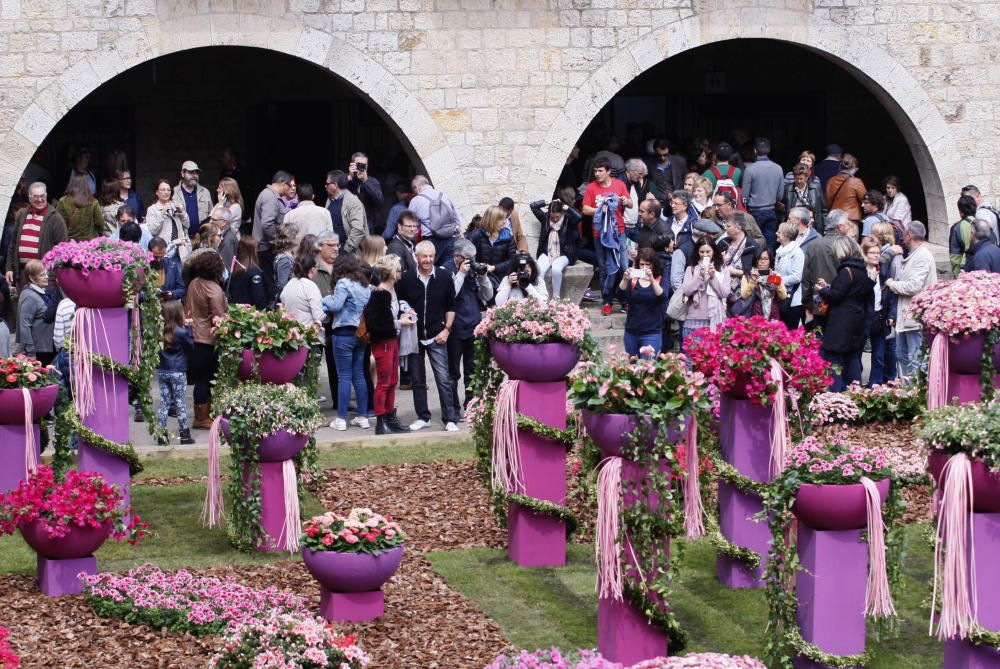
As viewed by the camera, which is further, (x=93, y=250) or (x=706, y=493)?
(x=93, y=250)

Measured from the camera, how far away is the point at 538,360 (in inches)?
405

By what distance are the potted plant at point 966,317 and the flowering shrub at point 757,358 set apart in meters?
1.75

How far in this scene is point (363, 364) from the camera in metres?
14.3

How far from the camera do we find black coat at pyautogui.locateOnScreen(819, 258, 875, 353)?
13961 millimetres

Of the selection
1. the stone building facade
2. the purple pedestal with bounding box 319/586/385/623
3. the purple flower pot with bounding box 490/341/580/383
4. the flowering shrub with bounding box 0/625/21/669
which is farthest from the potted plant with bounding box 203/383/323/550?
the stone building facade

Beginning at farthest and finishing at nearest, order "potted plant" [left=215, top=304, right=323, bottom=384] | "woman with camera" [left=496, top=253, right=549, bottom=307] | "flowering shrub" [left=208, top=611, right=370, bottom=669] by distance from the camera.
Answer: "woman with camera" [left=496, top=253, right=549, bottom=307]
"potted plant" [left=215, top=304, right=323, bottom=384]
"flowering shrub" [left=208, top=611, right=370, bottom=669]

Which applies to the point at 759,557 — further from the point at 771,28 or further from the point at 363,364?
the point at 771,28

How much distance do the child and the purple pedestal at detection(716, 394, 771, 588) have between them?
501 centimetres

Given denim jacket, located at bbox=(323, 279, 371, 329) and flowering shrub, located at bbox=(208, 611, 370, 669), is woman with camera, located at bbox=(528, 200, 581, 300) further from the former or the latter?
flowering shrub, located at bbox=(208, 611, 370, 669)

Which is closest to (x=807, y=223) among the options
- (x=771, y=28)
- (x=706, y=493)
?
(x=771, y=28)

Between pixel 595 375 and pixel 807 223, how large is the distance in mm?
7454

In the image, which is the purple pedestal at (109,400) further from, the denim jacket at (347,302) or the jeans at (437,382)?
the jeans at (437,382)

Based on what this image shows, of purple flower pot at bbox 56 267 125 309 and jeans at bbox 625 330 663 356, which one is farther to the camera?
jeans at bbox 625 330 663 356

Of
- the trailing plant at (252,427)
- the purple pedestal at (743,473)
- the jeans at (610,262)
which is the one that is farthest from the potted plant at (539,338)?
the jeans at (610,262)
